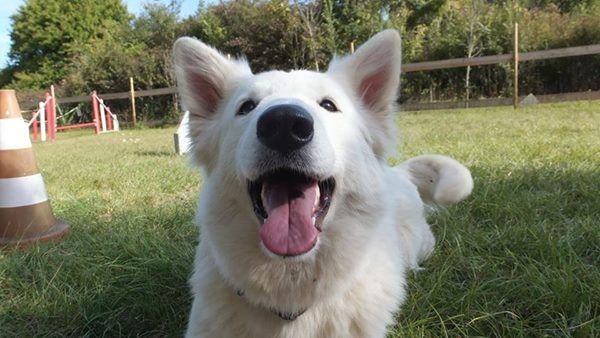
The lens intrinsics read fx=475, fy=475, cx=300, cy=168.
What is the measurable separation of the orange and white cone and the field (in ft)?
0.58

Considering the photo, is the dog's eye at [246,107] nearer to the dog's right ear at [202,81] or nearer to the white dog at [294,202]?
the white dog at [294,202]

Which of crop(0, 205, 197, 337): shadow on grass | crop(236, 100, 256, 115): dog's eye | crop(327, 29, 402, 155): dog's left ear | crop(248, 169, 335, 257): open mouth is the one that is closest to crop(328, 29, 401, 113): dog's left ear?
crop(327, 29, 402, 155): dog's left ear

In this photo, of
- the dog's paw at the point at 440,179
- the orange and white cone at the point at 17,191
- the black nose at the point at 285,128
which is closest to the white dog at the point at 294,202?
the black nose at the point at 285,128

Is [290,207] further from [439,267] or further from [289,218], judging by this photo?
[439,267]

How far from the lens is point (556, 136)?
618cm

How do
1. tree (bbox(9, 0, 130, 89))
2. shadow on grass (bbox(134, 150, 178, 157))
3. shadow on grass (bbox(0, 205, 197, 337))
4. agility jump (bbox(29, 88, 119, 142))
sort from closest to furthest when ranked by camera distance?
shadow on grass (bbox(0, 205, 197, 337)), shadow on grass (bbox(134, 150, 178, 157)), agility jump (bbox(29, 88, 119, 142)), tree (bbox(9, 0, 130, 89))

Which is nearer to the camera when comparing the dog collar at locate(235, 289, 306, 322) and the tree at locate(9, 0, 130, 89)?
the dog collar at locate(235, 289, 306, 322)

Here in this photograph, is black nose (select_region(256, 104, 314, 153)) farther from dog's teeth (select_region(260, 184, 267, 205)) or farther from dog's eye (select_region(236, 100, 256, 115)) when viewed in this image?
dog's eye (select_region(236, 100, 256, 115))

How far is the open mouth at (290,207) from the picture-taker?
1.66 m

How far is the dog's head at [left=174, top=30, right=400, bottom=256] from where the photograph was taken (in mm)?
1662

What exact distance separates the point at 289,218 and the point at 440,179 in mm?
1677

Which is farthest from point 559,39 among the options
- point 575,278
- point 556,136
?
point 575,278

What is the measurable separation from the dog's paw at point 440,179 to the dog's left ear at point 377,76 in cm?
83

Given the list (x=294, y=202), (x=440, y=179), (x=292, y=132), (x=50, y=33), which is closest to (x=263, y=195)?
(x=294, y=202)
